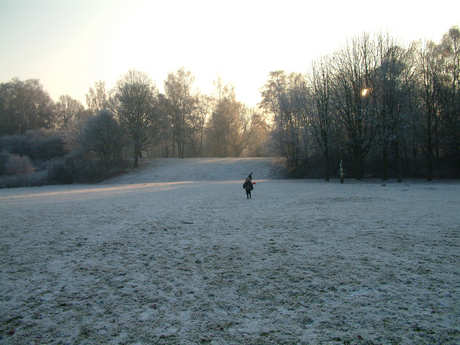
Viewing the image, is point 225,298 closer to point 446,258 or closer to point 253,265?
point 253,265

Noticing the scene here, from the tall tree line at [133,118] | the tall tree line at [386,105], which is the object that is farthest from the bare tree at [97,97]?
the tall tree line at [386,105]

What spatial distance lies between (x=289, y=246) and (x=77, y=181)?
39.8 meters

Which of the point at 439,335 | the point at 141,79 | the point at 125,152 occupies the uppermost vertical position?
the point at 141,79

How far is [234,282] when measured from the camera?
14.3 ft

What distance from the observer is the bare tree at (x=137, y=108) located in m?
42.6

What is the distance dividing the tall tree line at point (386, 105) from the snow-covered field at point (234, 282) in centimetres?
1994

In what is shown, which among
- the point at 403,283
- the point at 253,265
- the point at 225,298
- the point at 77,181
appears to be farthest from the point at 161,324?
the point at 77,181

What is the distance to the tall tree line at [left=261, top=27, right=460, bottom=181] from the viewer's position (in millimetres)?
25078

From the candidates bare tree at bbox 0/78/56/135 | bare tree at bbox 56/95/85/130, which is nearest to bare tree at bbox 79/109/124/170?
bare tree at bbox 0/78/56/135

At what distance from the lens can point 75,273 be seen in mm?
4883

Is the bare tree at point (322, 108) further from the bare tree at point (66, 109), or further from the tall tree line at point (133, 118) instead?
the bare tree at point (66, 109)

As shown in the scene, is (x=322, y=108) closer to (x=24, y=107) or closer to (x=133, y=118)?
(x=133, y=118)

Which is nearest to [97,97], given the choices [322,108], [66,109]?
[66,109]

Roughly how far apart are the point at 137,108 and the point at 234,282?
43264mm
